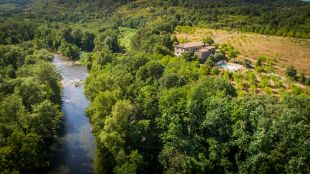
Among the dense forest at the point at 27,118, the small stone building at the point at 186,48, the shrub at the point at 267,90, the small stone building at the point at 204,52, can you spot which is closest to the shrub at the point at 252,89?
the shrub at the point at 267,90

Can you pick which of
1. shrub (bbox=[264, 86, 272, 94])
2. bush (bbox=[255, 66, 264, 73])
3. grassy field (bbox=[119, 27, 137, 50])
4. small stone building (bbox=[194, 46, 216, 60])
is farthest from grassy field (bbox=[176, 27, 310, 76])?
grassy field (bbox=[119, 27, 137, 50])

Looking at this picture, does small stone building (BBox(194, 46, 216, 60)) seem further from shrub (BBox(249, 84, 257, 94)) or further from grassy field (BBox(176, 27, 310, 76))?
shrub (BBox(249, 84, 257, 94))

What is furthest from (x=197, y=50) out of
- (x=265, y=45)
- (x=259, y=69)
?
(x=265, y=45)

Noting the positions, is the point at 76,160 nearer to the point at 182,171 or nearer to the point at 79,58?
the point at 182,171

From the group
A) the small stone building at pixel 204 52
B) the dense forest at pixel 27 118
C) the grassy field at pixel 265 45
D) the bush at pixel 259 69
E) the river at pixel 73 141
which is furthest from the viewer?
the grassy field at pixel 265 45

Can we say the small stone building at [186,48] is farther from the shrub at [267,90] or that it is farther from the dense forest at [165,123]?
the shrub at [267,90]

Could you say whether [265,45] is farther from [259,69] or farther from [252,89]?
[252,89]

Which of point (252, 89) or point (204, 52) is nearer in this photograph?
point (252, 89)
